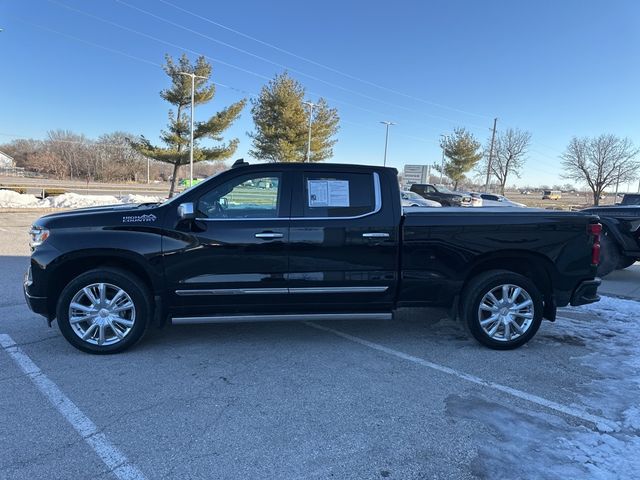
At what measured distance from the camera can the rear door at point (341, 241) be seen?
14.4ft

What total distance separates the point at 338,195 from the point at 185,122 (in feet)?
94.2

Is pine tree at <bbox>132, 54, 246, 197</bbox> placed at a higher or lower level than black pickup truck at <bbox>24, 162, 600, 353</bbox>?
higher

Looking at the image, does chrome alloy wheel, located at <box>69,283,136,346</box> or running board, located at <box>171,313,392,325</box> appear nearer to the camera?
chrome alloy wheel, located at <box>69,283,136,346</box>

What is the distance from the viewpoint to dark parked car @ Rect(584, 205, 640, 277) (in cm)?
833

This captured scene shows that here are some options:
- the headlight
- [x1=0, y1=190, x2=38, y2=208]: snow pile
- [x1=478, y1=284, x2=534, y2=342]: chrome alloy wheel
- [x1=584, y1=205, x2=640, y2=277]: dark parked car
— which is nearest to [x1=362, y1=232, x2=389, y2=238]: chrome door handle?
[x1=478, y1=284, x2=534, y2=342]: chrome alloy wheel

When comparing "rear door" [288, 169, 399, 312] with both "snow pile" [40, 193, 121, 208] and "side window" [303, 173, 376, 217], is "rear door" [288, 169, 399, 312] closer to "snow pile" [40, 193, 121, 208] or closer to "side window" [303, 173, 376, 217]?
"side window" [303, 173, 376, 217]

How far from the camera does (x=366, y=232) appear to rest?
14.5 feet

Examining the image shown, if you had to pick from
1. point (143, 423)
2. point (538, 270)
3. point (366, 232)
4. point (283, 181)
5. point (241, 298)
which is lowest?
point (143, 423)

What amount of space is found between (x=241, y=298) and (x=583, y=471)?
2972 mm

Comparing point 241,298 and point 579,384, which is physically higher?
point 241,298

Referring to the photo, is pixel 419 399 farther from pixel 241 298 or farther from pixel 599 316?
pixel 599 316

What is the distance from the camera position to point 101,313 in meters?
4.23

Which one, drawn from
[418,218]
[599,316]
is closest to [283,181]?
[418,218]

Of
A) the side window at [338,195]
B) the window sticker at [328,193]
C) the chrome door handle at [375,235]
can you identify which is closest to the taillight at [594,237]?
the chrome door handle at [375,235]
